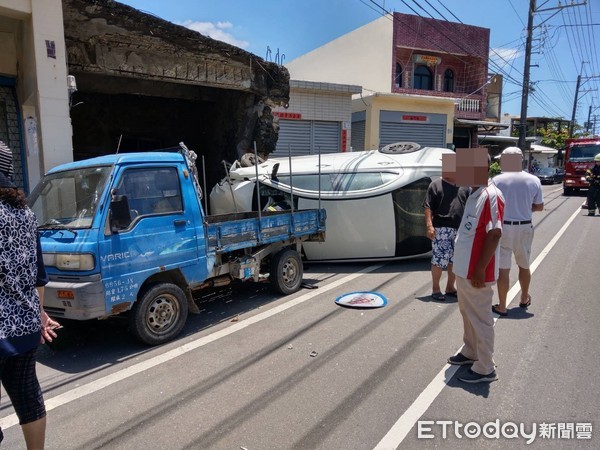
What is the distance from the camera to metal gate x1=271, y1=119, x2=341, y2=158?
54.4 feet

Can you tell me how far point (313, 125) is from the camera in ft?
55.6

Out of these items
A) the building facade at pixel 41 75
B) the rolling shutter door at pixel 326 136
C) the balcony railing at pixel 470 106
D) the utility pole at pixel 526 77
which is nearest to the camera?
the building facade at pixel 41 75

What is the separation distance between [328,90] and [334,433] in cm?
1501

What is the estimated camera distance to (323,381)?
3.82 metres

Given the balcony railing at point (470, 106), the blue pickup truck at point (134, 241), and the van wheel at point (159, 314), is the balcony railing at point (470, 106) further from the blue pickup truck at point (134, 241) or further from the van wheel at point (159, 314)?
the van wheel at point (159, 314)

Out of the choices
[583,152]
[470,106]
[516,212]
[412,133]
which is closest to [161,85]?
[516,212]

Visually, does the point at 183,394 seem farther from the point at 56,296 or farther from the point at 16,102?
the point at 16,102

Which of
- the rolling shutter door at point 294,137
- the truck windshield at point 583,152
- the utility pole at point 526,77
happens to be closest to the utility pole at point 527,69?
the utility pole at point 526,77

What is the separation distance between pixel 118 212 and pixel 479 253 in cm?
326

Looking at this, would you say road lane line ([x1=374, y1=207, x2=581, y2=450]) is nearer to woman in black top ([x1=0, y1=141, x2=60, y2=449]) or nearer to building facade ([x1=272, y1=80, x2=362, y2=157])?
woman in black top ([x1=0, y1=141, x2=60, y2=449])

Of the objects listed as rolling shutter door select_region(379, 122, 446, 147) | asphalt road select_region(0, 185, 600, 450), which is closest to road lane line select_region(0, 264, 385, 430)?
asphalt road select_region(0, 185, 600, 450)

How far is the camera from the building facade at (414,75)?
20094mm

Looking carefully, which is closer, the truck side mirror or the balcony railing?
the truck side mirror

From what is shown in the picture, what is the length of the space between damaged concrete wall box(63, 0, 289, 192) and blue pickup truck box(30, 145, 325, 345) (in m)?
4.28
